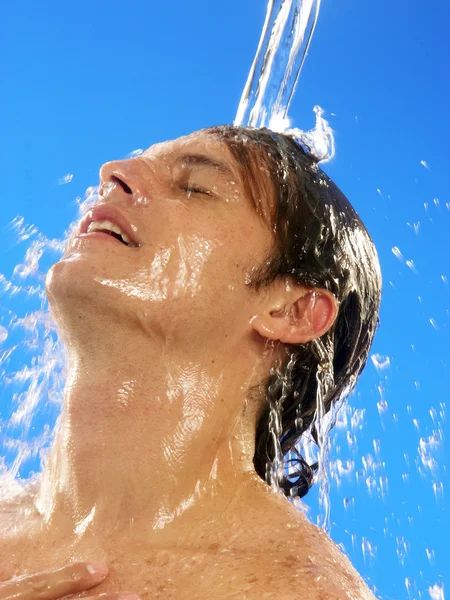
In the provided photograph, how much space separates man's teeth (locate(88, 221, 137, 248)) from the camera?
2889 millimetres

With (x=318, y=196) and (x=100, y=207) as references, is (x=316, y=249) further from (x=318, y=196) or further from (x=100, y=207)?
(x=100, y=207)

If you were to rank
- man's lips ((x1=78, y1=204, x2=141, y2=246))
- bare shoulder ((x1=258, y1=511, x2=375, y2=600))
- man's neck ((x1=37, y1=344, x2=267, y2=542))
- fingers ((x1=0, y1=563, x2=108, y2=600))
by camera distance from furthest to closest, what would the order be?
man's lips ((x1=78, y1=204, x2=141, y2=246)) < man's neck ((x1=37, y1=344, x2=267, y2=542)) < fingers ((x1=0, y1=563, x2=108, y2=600)) < bare shoulder ((x1=258, y1=511, x2=375, y2=600))

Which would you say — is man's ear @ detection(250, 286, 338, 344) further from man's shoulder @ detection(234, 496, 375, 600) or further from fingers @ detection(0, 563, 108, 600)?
fingers @ detection(0, 563, 108, 600)

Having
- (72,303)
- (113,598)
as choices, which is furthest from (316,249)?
(113,598)

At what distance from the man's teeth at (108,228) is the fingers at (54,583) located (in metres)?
1.17

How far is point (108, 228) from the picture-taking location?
293 cm

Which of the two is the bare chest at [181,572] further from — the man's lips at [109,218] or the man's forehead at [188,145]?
the man's forehead at [188,145]

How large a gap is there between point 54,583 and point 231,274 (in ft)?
4.15

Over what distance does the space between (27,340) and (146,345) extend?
1.93 m

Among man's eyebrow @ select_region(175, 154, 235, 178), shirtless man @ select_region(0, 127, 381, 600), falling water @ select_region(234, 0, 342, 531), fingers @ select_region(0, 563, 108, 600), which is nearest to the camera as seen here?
fingers @ select_region(0, 563, 108, 600)

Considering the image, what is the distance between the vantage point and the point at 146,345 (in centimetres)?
279

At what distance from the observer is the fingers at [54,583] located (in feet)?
7.67

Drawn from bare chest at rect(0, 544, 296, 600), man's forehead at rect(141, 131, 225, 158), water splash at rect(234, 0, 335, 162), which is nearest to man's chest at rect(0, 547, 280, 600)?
bare chest at rect(0, 544, 296, 600)

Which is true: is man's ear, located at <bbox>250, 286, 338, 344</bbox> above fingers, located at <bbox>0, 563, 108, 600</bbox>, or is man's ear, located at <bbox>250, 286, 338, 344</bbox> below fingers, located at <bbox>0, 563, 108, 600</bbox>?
above
